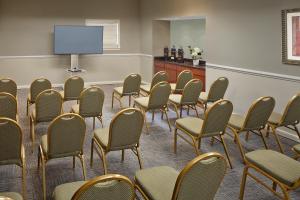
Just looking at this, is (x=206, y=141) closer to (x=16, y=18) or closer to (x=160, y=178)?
(x=160, y=178)

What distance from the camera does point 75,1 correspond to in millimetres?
9719

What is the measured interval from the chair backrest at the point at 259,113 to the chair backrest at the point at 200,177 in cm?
171

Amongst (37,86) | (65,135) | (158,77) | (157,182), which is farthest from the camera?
(158,77)

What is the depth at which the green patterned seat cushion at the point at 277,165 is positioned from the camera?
106 inches

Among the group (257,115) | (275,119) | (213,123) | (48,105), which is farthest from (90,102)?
(275,119)

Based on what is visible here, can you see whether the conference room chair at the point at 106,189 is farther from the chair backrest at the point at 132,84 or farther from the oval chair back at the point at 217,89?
the chair backrest at the point at 132,84

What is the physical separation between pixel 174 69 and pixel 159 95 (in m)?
3.79

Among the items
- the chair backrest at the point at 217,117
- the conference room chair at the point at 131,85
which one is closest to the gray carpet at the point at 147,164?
the chair backrest at the point at 217,117

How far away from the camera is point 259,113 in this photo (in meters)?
3.91

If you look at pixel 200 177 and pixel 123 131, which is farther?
pixel 123 131

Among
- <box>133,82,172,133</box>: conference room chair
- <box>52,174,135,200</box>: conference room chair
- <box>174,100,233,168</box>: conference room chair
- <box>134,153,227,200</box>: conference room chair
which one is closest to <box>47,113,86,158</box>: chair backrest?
<box>134,153,227,200</box>: conference room chair

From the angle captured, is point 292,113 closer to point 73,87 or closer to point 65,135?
point 65,135

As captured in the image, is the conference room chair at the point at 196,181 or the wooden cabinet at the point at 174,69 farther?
the wooden cabinet at the point at 174,69

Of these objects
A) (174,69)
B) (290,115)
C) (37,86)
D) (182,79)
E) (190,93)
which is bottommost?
(290,115)
